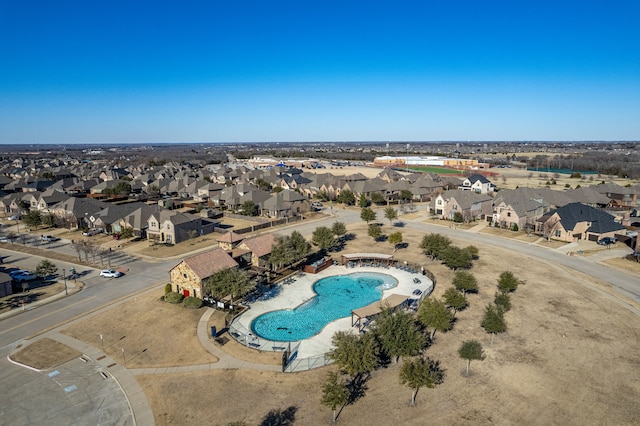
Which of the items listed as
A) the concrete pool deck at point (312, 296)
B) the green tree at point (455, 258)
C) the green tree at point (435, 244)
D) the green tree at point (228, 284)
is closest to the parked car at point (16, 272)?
the green tree at point (228, 284)

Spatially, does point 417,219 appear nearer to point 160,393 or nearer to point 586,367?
point 586,367

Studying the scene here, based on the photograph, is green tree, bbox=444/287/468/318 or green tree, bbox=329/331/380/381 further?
green tree, bbox=444/287/468/318

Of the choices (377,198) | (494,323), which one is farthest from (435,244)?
(377,198)

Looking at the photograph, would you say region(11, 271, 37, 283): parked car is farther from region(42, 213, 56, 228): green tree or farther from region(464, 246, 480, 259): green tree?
region(464, 246, 480, 259): green tree

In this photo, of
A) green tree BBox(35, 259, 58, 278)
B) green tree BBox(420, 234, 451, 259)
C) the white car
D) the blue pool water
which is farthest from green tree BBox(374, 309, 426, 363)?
green tree BBox(35, 259, 58, 278)

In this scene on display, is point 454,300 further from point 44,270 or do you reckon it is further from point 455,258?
point 44,270

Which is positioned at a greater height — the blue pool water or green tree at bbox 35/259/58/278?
green tree at bbox 35/259/58/278
